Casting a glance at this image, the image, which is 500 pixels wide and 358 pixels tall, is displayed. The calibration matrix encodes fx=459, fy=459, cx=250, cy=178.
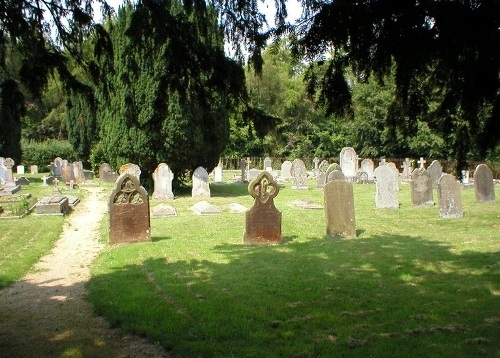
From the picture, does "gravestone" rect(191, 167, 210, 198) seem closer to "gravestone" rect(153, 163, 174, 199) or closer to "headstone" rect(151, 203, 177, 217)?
"gravestone" rect(153, 163, 174, 199)

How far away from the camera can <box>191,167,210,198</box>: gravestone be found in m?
21.2

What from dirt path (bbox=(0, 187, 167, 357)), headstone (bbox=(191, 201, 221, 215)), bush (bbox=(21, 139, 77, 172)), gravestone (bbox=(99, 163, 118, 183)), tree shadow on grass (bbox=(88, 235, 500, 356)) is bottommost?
dirt path (bbox=(0, 187, 167, 357))

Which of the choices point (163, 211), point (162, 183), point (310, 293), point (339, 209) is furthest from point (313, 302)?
point (162, 183)

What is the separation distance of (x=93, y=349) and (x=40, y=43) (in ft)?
10.4

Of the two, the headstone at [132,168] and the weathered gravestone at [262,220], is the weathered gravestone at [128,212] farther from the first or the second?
→ the headstone at [132,168]

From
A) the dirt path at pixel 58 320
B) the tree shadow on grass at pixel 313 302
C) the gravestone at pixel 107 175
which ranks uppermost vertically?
A: the gravestone at pixel 107 175

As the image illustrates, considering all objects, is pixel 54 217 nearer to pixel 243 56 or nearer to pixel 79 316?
pixel 79 316

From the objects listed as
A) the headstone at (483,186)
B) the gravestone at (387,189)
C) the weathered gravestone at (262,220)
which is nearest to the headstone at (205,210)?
the weathered gravestone at (262,220)

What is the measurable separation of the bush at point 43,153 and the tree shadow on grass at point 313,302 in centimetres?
4005

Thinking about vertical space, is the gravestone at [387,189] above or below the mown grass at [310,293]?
above

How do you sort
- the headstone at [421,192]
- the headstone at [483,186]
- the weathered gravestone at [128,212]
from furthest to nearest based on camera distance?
the headstone at [483,186] → the headstone at [421,192] → the weathered gravestone at [128,212]

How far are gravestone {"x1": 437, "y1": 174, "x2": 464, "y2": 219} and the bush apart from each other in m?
37.9

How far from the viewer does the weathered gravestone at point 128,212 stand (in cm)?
1048

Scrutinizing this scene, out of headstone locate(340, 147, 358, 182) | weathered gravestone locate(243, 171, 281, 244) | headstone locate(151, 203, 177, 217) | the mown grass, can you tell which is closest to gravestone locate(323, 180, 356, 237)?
the mown grass
